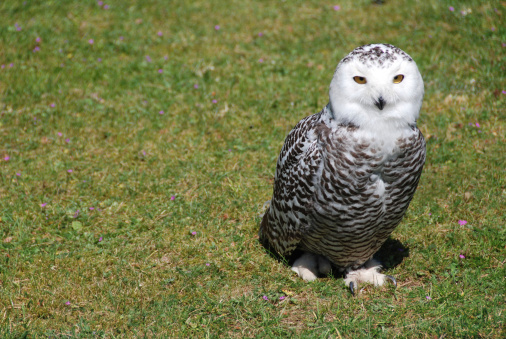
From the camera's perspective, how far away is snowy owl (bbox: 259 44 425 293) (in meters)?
3.23

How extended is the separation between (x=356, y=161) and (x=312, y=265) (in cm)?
122

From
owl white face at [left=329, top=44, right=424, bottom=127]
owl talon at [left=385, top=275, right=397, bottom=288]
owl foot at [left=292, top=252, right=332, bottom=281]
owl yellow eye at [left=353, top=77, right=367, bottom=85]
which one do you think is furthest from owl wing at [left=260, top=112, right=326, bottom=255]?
owl talon at [left=385, top=275, right=397, bottom=288]

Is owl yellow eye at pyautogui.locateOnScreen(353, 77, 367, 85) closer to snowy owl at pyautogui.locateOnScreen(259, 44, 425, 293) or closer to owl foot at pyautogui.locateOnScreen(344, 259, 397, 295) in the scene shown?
snowy owl at pyautogui.locateOnScreen(259, 44, 425, 293)

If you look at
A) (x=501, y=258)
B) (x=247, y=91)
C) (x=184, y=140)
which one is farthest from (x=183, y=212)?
(x=501, y=258)

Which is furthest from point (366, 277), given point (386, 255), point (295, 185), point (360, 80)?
point (360, 80)

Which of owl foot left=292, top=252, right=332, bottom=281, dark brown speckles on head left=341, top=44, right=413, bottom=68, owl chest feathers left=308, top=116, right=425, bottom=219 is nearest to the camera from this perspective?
dark brown speckles on head left=341, top=44, right=413, bottom=68

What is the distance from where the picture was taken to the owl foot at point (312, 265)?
4.23m

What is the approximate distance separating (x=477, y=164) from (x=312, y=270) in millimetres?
2175

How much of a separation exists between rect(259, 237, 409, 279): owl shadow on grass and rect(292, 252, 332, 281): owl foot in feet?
0.27

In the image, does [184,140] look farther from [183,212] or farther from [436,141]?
[436,141]

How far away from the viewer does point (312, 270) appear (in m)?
4.24

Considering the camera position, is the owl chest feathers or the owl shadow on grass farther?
the owl shadow on grass

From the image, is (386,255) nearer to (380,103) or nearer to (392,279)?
(392,279)

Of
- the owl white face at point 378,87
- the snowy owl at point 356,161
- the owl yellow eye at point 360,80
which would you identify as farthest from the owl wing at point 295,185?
the owl yellow eye at point 360,80
